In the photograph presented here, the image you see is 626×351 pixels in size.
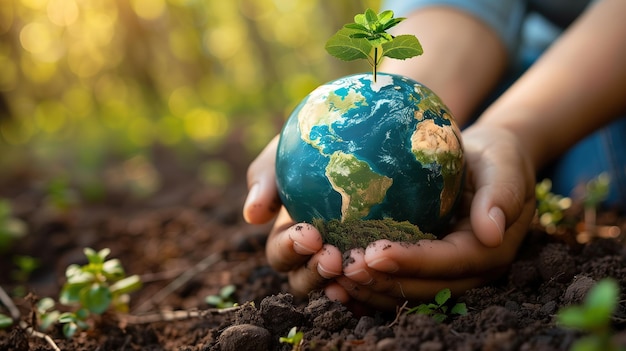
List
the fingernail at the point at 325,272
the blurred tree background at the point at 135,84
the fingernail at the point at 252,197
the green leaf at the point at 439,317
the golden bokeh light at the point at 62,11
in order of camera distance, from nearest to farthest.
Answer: the green leaf at the point at 439,317 → the fingernail at the point at 325,272 → the fingernail at the point at 252,197 → the blurred tree background at the point at 135,84 → the golden bokeh light at the point at 62,11

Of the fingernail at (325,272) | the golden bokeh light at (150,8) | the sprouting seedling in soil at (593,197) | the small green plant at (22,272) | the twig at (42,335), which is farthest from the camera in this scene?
the golden bokeh light at (150,8)

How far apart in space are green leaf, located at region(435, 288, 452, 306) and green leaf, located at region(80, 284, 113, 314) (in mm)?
1367

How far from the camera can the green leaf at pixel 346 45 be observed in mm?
2009

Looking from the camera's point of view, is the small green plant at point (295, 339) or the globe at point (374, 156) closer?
the small green plant at point (295, 339)

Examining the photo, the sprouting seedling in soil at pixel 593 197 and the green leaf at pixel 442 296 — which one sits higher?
the green leaf at pixel 442 296

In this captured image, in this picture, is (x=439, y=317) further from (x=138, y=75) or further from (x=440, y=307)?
(x=138, y=75)

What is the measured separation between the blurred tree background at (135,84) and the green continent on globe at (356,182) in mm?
2730

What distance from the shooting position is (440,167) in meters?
2.03

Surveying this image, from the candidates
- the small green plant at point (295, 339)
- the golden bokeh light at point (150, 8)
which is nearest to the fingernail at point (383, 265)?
the small green plant at point (295, 339)

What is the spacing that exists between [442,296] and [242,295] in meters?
1.00

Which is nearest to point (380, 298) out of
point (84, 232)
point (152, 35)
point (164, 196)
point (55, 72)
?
point (84, 232)

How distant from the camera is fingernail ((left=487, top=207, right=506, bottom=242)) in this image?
197 cm

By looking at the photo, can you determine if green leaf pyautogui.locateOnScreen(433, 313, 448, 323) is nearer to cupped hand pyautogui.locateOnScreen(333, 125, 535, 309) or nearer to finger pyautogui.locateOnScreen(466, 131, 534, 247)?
cupped hand pyautogui.locateOnScreen(333, 125, 535, 309)

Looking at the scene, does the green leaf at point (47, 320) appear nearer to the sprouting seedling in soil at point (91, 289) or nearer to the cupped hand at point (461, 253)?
the sprouting seedling in soil at point (91, 289)
